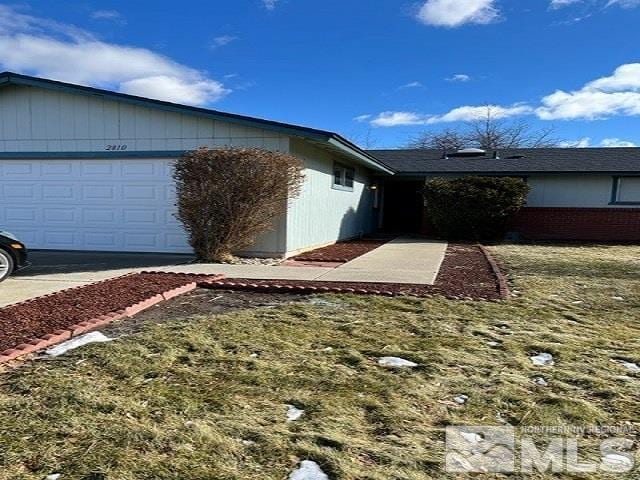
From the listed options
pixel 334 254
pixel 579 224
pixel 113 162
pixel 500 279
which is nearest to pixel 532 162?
pixel 579 224

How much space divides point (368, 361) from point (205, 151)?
611 centimetres

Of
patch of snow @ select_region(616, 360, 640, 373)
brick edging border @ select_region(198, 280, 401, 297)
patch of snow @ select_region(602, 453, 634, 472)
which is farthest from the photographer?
brick edging border @ select_region(198, 280, 401, 297)

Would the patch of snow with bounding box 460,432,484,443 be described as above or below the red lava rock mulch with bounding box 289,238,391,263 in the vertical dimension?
below

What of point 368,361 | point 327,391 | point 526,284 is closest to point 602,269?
point 526,284

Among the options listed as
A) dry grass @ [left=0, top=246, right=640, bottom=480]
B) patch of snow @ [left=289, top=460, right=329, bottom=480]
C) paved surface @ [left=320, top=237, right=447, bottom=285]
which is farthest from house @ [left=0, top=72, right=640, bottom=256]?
patch of snow @ [left=289, top=460, right=329, bottom=480]

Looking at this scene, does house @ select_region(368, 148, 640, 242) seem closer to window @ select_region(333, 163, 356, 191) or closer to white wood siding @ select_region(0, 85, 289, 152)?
window @ select_region(333, 163, 356, 191)

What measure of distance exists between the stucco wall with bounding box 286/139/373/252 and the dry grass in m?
5.27

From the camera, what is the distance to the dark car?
6633 millimetres

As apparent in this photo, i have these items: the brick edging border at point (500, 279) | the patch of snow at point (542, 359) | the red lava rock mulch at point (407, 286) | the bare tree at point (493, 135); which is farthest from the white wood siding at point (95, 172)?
the bare tree at point (493, 135)

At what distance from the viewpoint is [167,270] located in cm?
788

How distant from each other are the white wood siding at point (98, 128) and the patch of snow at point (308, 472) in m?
7.73

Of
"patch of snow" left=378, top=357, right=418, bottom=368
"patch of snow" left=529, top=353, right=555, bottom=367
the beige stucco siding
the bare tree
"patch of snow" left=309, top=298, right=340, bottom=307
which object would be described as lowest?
"patch of snow" left=378, top=357, right=418, bottom=368

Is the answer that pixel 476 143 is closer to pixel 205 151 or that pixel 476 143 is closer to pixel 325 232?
pixel 325 232

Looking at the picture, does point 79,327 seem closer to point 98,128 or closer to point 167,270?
point 167,270
